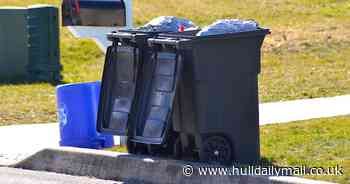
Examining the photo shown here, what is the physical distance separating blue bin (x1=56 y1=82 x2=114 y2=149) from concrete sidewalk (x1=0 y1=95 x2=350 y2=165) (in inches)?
10.6

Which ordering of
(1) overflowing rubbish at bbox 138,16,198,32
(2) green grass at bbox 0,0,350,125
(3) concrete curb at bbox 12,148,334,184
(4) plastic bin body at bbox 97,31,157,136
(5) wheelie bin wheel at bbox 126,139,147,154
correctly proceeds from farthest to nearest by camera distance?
(2) green grass at bbox 0,0,350,125 → (1) overflowing rubbish at bbox 138,16,198,32 → (5) wheelie bin wheel at bbox 126,139,147,154 → (4) plastic bin body at bbox 97,31,157,136 → (3) concrete curb at bbox 12,148,334,184

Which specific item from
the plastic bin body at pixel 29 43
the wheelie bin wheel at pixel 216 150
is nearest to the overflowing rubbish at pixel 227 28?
the wheelie bin wheel at pixel 216 150

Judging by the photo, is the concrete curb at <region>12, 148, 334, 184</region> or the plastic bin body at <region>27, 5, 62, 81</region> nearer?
the concrete curb at <region>12, 148, 334, 184</region>

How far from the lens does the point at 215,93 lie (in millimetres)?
10570

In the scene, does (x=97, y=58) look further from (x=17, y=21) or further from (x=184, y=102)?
(x=184, y=102)

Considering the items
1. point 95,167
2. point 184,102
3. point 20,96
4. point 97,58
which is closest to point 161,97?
point 184,102

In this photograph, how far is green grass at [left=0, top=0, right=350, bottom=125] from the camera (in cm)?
1597

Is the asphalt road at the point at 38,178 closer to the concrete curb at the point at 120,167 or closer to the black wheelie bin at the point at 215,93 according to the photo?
the concrete curb at the point at 120,167

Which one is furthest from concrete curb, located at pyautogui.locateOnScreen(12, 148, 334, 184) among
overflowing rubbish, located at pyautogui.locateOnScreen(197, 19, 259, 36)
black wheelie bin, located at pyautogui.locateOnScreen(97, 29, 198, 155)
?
overflowing rubbish, located at pyautogui.locateOnScreen(197, 19, 259, 36)

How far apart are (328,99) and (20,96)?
14.5 ft

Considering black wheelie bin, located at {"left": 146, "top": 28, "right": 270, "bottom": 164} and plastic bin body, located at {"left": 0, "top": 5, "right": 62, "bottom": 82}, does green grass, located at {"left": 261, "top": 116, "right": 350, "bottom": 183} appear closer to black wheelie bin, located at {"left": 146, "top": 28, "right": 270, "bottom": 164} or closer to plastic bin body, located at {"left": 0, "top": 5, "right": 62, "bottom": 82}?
black wheelie bin, located at {"left": 146, "top": 28, "right": 270, "bottom": 164}

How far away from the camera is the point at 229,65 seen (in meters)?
10.7

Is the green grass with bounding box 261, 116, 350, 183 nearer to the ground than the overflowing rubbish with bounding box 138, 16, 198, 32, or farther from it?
nearer to the ground

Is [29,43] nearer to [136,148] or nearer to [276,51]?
[276,51]
